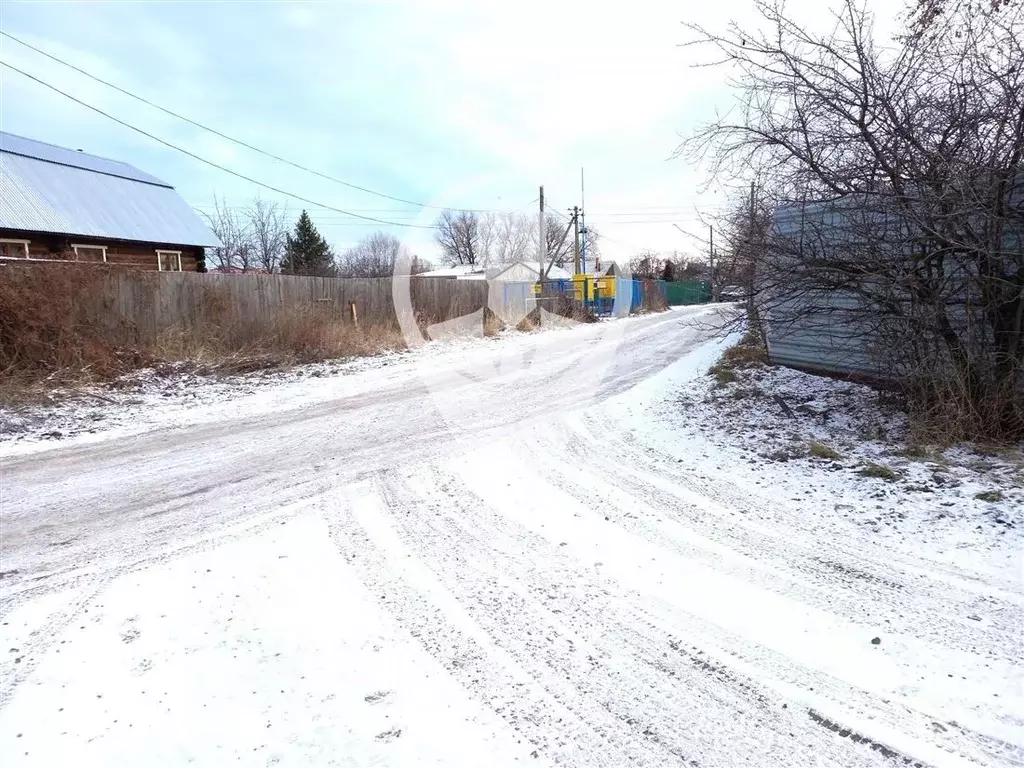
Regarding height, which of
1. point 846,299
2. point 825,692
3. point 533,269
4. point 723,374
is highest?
point 533,269

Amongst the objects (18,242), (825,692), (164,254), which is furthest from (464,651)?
(164,254)

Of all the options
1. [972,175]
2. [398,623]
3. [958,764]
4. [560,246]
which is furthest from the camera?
[560,246]

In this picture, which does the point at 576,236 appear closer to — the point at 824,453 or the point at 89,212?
the point at 89,212

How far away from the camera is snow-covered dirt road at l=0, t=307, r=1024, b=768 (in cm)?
211

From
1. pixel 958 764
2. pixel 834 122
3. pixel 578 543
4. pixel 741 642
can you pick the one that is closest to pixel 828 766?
pixel 958 764

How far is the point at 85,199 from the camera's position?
21422 millimetres

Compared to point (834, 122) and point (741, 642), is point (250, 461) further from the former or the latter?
point (834, 122)

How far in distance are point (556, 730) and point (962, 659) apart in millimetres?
1839

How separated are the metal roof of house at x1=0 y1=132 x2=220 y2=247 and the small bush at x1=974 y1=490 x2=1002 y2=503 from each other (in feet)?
79.0

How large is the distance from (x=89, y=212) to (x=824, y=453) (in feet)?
83.7

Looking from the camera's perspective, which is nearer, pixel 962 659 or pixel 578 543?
pixel 962 659

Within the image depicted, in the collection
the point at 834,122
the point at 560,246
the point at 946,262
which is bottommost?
the point at 946,262

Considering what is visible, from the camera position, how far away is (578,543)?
3.67m

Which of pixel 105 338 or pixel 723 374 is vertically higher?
pixel 105 338
